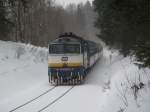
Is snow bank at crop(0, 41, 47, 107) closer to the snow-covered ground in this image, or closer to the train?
the snow-covered ground

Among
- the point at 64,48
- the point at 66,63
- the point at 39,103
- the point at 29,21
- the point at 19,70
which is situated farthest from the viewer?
the point at 29,21

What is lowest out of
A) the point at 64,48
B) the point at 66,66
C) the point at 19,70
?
the point at 19,70

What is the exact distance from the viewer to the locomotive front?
71.2ft

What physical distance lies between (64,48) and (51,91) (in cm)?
400

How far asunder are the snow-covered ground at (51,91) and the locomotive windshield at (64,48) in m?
2.22

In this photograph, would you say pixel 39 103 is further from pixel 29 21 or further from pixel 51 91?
pixel 29 21

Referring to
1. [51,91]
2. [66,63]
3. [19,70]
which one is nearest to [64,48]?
[66,63]

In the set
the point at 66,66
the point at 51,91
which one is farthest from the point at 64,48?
the point at 51,91

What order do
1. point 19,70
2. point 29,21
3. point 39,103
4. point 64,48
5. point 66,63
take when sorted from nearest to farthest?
point 39,103
point 66,63
point 64,48
point 19,70
point 29,21

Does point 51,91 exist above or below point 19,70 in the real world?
below

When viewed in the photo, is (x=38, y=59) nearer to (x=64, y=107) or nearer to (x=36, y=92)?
(x=36, y=92)

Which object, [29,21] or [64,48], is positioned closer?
[64,48]

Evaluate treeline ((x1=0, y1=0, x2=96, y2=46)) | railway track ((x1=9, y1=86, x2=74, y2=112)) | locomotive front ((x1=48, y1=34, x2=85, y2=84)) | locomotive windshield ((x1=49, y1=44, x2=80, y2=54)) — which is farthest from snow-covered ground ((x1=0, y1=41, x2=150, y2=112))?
treeline ((x1=0, y1=0, x2=96, y2=46))

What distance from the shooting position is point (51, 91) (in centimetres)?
1914
